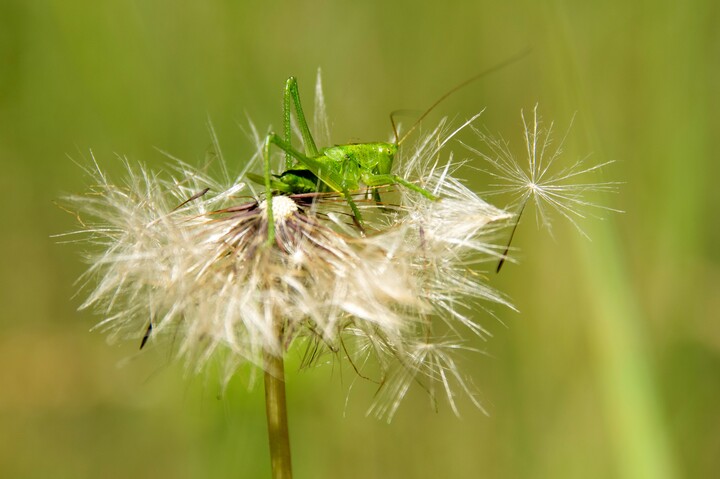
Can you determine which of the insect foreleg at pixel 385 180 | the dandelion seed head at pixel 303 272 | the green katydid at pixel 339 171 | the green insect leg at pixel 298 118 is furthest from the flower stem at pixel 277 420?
the green insect leg at pixel 298 118

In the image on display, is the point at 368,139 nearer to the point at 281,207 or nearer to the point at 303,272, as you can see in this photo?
the point at 281,207

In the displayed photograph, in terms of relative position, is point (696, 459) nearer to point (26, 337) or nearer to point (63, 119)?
point (26, 337)

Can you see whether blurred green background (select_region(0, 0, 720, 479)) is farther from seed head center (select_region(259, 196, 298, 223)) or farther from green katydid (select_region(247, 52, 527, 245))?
seed head center (select_region(259, 196, 298, 223))

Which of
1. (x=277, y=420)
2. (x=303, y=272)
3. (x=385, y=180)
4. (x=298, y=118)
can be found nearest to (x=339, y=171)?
(x=385, y=180)

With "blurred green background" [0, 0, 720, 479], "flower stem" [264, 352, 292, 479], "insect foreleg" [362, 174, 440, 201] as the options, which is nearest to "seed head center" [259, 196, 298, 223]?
"insect foreleg" [362, 174, 440, 201]

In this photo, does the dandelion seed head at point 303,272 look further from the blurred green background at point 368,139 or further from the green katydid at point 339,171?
the blurred green background at point 368,139

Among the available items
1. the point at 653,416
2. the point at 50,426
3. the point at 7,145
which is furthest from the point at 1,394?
the point at 653,416
